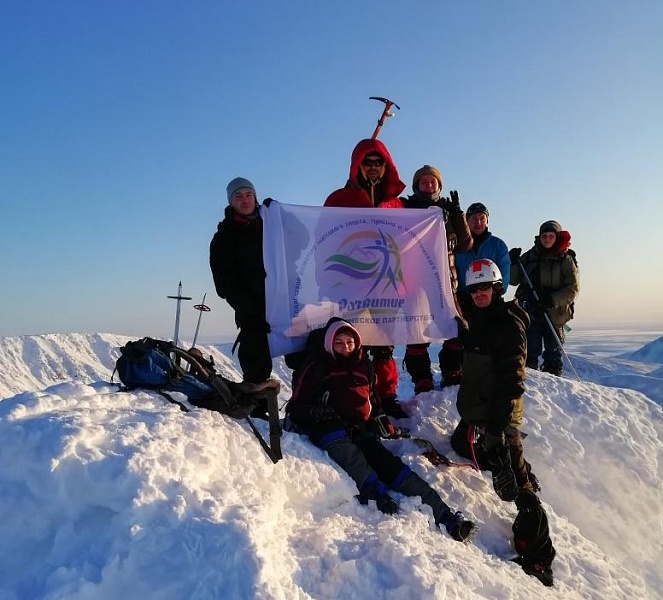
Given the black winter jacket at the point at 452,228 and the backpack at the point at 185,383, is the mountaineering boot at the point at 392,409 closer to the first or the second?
the black winter jacket at the point at 452,228

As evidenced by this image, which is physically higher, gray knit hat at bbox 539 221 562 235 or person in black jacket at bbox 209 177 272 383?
gray knit hat at bbox 539 221 562 235

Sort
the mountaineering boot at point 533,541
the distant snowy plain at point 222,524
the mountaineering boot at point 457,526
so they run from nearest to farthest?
the distant snowy plain at point 222,524 < the mountaineering boot at point 457,526 < the mountaineering boot at point 533,541

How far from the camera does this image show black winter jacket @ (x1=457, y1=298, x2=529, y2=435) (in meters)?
4.46

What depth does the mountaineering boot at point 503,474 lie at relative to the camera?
4.46 meters

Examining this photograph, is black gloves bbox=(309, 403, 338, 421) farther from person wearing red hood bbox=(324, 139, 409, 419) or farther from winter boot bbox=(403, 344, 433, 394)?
winter boot bbox=(403, 344, 433, 394)

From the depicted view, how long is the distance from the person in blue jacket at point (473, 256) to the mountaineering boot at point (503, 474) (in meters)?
1.71

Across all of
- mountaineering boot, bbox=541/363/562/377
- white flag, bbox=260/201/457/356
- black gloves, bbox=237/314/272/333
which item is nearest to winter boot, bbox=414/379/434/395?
white flag, bbox=260/201/457/356

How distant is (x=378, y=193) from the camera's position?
19.9 feet

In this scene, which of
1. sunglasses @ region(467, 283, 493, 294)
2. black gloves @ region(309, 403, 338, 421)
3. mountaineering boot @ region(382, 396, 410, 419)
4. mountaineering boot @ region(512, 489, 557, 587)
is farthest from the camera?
mountaineering boot @ region(382, 396, 410, 419)

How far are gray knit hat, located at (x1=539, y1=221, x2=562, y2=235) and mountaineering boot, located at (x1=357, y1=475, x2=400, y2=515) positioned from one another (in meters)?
4.85

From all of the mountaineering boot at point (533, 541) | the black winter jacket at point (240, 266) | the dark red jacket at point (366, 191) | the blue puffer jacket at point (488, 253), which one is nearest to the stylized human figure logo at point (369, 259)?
the dark red jacket at point (366, 191)

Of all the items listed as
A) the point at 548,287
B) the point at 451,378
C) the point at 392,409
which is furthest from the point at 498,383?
the point at 548,287

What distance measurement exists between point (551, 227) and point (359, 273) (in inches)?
126

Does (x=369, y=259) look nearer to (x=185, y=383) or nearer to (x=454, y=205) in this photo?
(x=454, y=205)
